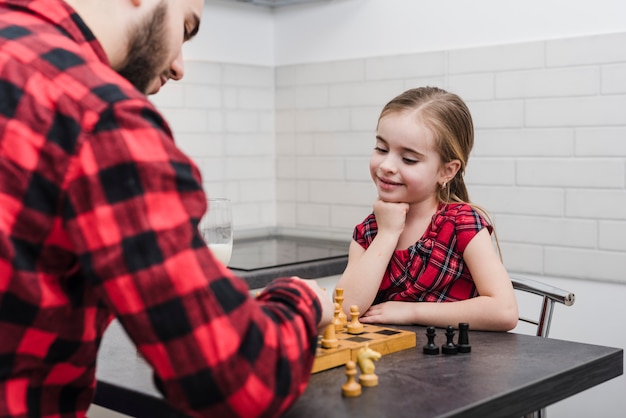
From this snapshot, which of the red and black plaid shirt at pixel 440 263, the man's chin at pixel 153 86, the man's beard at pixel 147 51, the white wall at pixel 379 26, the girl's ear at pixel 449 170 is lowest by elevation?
the red and black plaid shirt at pixel 440 263

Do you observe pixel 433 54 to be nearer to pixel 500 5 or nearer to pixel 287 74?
pixel 500 5

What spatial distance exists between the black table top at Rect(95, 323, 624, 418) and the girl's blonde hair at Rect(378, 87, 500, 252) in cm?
62

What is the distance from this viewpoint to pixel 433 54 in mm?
3211

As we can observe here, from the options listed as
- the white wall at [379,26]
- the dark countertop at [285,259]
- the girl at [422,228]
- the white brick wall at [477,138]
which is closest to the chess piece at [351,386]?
the girl at [422,228]

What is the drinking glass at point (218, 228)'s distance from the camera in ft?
5.75

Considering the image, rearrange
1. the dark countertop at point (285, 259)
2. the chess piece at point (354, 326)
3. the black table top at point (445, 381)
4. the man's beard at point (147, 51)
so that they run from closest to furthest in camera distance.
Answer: the man's beard at point (147, 51) → the black table top at point (445, 381) → the chess piece at point (354, 326) → the dark countertop at point (285, 259)

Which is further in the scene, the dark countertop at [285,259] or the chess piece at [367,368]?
the dark countertop at [285,259]

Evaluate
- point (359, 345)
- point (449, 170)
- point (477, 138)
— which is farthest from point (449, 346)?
point (477, 138)

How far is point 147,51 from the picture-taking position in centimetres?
100

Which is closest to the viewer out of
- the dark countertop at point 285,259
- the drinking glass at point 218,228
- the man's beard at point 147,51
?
the man's beard at point 147,51

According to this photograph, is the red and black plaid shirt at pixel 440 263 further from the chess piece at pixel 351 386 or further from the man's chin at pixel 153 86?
the man's chin at pixel 153 86

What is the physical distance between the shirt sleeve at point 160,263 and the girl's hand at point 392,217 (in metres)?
1.15

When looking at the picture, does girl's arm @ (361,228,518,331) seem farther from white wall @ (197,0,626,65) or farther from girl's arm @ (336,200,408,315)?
white wall @ (197,0,626,65)

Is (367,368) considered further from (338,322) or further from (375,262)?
(375,262)
